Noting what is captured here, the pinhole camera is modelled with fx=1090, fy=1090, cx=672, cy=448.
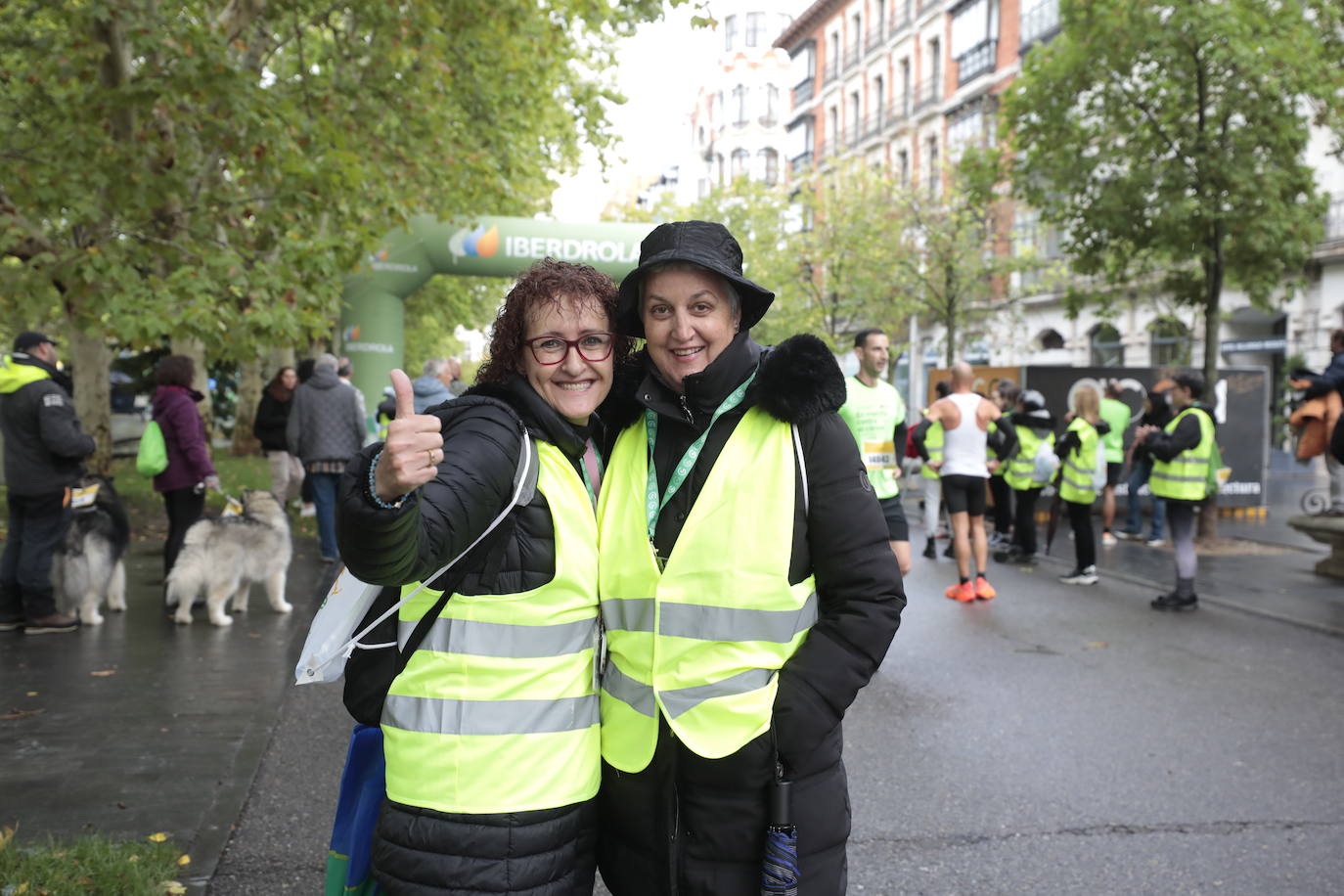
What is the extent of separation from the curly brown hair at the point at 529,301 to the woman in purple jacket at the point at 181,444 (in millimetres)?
6516

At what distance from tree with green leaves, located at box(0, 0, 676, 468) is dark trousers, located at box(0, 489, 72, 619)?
1.29 m

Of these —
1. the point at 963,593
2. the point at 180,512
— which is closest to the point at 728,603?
the point at 180,512

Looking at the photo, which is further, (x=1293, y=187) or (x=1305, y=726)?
(x=1293, y=187)

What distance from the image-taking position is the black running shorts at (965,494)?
9148mm

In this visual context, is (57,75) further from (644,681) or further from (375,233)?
(644,681)

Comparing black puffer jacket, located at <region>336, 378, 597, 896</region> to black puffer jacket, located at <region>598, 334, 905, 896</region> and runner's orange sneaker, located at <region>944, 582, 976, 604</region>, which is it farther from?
runner's orange sneaker, located at <region>944, 582, 976, 604</region>

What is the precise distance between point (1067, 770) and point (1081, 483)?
18.4 ft

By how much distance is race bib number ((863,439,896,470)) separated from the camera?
7057mm

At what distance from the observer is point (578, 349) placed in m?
2.26

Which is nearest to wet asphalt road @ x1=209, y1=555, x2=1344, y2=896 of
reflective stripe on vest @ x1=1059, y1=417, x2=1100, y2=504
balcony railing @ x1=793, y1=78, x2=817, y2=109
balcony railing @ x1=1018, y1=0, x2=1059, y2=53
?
reflective stripe on vest @ x1=1059, y1=417, x2=1100, y2=504

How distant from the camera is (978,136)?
20422 mm

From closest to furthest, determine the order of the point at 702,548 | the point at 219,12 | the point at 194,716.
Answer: the point at 702,548, the point at 194,716, the point at 219,12

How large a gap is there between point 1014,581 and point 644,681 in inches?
358

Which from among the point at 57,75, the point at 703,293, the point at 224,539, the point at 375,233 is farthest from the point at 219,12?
the point at 703,293
